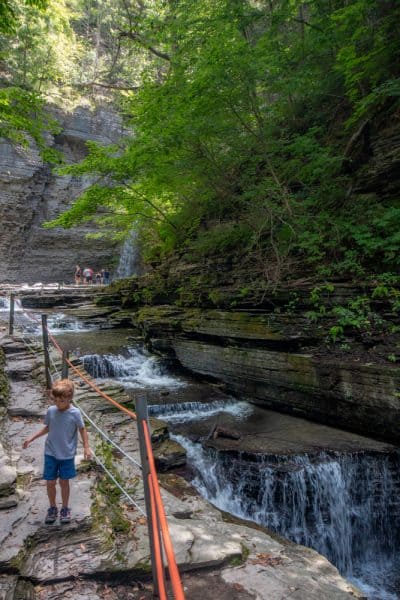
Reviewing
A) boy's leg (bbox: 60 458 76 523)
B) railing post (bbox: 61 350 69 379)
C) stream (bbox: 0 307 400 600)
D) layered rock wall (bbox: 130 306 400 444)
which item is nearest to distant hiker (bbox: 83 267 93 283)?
layered rock wall (bbox: 130 306 400 444)

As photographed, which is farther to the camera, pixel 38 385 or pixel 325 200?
pixel 325 200

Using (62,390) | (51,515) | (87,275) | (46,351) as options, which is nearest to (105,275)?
(87,275)

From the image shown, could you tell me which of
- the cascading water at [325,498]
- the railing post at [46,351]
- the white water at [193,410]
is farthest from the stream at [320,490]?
the railing post at [46,351]

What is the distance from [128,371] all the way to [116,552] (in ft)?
28.3

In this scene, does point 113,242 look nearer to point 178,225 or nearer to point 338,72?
point 178,225

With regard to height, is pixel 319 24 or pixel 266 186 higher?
pixel 319 24

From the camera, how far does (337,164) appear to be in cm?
909

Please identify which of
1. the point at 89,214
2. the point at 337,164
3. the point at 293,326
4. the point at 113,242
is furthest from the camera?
the point at 113,242

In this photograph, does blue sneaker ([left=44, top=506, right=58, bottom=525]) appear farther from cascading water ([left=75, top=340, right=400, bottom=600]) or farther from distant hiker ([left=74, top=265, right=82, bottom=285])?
distant hiker ([left=74, top=265, right=82, bottom=285])

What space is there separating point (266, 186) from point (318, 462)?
660 centimetres

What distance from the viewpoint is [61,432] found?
3.24m

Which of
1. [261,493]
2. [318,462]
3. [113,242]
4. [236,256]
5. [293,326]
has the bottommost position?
[261,493]

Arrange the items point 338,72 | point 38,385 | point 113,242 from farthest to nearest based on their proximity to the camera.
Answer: point 113,242 → point 338,72 → point 38,385

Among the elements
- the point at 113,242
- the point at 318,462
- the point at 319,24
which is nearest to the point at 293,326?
the point at 318,462
